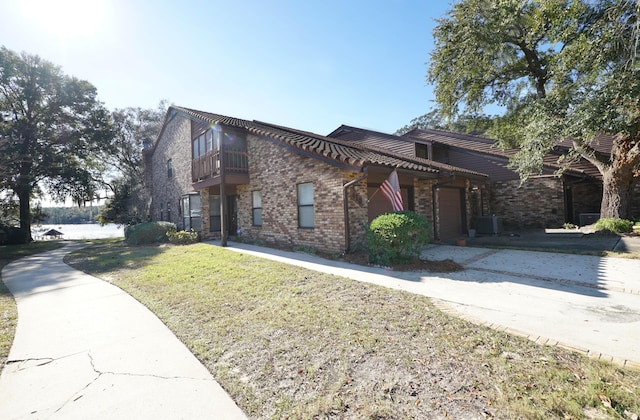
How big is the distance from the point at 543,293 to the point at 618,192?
1149 centimetres

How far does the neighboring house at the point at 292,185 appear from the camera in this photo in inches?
318

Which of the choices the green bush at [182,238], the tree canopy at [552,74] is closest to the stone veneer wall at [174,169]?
the green bush at [182,238]

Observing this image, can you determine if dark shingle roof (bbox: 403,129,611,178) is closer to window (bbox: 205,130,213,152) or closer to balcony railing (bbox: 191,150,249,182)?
balcony railing (bbox: 191,150,249,182)

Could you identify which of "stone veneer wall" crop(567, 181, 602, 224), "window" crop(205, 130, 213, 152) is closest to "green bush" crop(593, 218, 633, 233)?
"stone veneer wall" crop(567, 181, 602, 224)

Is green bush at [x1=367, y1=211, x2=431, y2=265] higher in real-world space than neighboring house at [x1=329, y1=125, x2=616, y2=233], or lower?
lower

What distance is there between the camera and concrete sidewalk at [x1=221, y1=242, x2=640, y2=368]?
3016 mm

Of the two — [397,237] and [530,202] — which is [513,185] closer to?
[530,202]

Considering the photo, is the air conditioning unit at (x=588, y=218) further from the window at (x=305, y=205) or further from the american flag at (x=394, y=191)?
the window at (x=305, y=205)

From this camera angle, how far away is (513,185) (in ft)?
49.8

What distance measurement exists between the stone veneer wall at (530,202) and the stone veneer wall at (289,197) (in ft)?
36.8

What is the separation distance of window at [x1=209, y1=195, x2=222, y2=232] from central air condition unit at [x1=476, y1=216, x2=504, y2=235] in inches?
497

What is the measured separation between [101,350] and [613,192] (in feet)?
56.9

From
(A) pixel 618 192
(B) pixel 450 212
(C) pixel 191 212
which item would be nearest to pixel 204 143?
(C) pixel 191 212

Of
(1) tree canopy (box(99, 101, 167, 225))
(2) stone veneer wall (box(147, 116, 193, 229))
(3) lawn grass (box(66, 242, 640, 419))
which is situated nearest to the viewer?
(3) lawn grass (box(66, 242, 640, 419))
